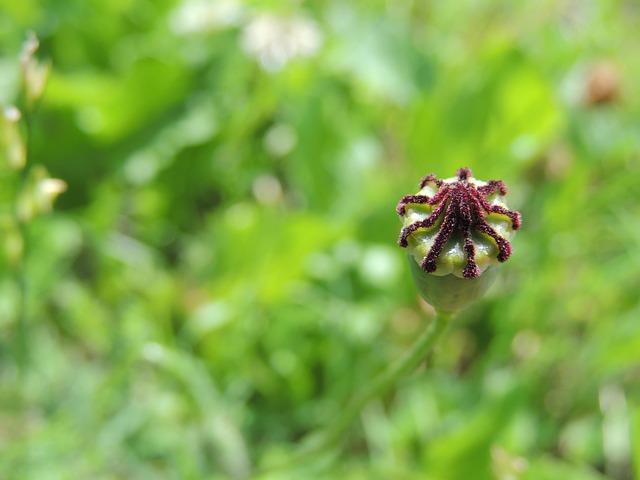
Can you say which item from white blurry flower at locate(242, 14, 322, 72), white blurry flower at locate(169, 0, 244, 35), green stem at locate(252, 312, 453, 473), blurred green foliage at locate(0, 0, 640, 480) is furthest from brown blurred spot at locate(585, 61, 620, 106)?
green stem at locate(252, 312, 453, 473)

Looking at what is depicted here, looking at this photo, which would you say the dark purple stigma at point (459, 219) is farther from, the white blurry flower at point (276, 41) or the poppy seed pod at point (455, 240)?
the white blurry flower at point (276, 41)

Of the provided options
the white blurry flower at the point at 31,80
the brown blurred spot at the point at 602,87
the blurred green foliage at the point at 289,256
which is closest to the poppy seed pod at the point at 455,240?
the white blurry flower at the point at 31,80

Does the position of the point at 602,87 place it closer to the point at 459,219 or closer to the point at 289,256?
the point at 289,256

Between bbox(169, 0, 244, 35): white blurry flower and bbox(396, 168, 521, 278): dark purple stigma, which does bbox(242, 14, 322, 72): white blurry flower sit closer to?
bbox(169, 0, 244, 35): white blurry flower

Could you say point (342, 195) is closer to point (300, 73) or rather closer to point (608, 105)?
point (300, 73)

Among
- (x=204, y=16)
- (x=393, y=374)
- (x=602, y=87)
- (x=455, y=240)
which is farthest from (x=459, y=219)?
(x=204, y=16)

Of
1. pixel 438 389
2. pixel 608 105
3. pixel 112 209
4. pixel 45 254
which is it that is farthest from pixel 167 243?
pixel 608 105

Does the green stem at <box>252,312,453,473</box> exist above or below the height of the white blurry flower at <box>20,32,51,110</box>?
below
